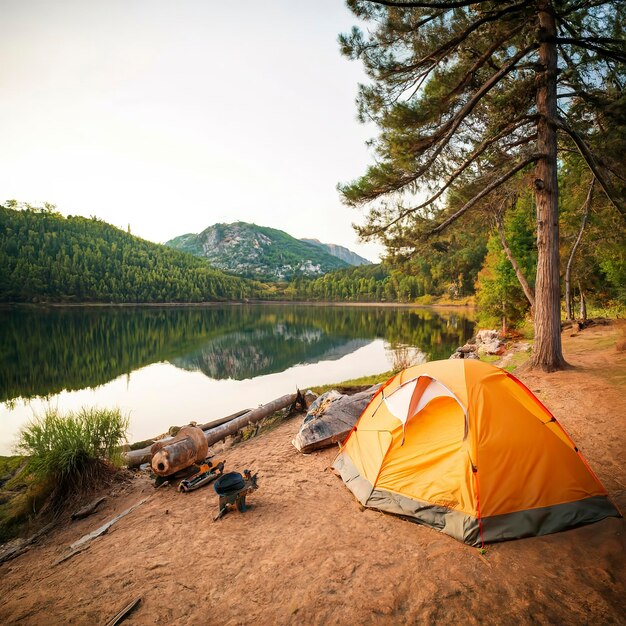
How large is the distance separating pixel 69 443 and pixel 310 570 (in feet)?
17.8

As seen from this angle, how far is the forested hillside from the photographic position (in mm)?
97938

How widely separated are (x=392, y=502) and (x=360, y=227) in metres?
7.80

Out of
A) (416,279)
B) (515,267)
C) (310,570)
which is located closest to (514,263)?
(515,267)

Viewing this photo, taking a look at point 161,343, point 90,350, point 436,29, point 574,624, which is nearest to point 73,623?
point 574,624

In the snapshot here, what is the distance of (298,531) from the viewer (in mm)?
4684

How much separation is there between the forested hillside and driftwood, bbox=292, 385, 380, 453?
113 meters

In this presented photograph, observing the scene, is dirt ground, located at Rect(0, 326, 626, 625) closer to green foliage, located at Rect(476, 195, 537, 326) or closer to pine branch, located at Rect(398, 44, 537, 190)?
pine branch, located at Rect(398, 44, 537, 190)

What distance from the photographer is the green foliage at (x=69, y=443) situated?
6.54m

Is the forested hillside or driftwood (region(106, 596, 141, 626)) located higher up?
the forested hillside

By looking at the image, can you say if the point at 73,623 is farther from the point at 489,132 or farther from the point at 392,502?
the point at 489,132

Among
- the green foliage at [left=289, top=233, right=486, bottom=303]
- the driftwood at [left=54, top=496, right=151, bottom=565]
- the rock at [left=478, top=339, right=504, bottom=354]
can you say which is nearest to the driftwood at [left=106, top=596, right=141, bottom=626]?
the driftwood at [left=54, top=496, right=151, bottom=565]

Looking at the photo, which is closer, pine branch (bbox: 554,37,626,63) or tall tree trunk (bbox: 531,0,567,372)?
pine branch (bbox: 554,37,626,63)

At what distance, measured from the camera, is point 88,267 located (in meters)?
113

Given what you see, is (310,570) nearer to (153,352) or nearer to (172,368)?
(172,368)
